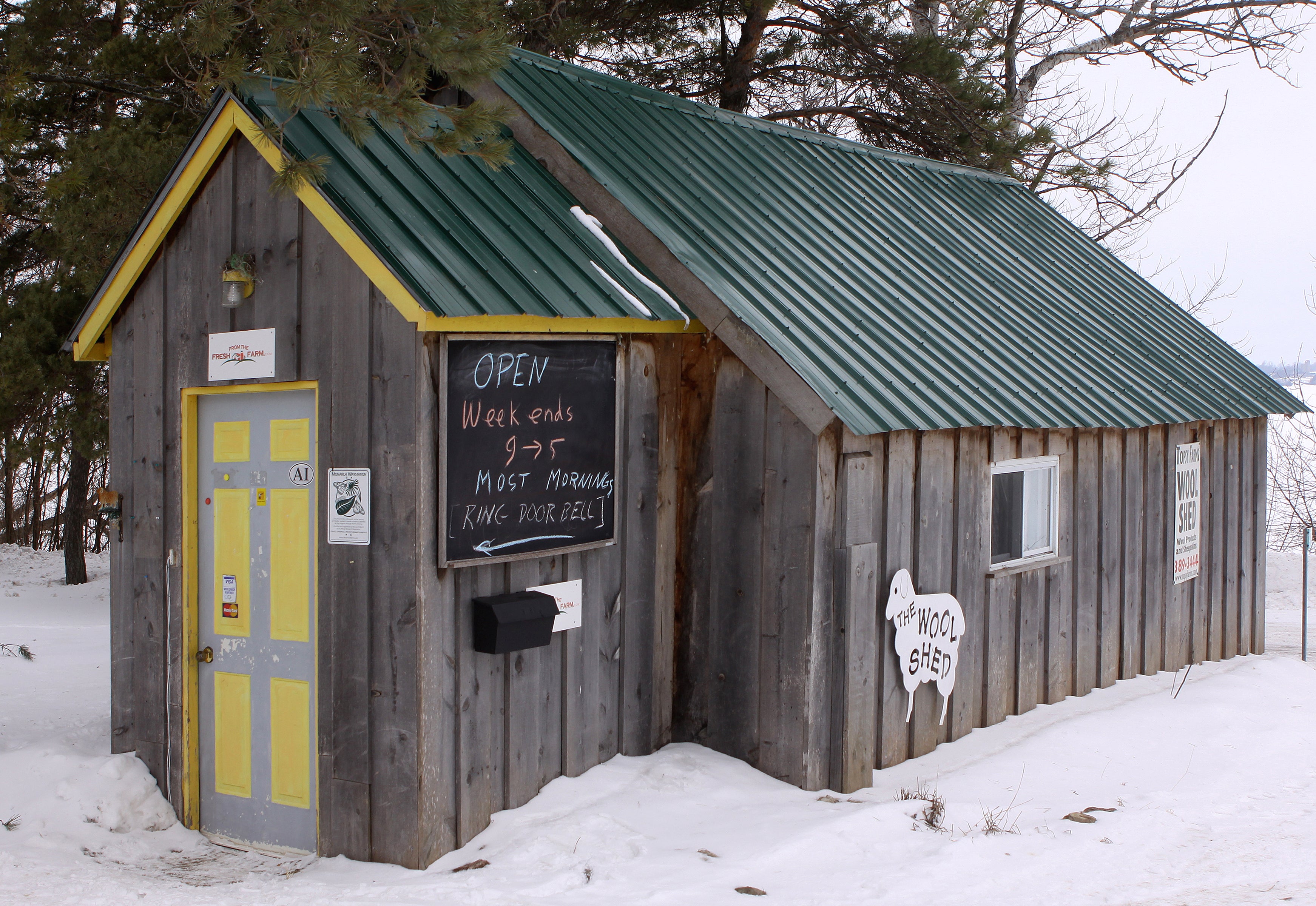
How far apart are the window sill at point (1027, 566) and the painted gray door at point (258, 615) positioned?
14.4 ft

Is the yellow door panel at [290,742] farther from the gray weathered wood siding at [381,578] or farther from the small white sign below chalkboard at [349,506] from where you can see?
the small white sign below chalkboard at [349,506]

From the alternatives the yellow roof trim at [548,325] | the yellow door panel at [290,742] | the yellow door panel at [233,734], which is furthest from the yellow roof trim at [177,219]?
the yellow door panel at [233,734]

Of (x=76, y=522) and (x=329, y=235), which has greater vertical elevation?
(x=329, y=235)

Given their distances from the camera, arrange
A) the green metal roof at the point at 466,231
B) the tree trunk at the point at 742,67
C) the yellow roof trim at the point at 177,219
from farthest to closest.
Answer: the tree trunk at the point at 742,67, the green metal roof at the point at 466,231, the yellow roof trim at the point at 177,219

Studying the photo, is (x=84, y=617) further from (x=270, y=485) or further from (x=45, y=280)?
(x=270, y=485)

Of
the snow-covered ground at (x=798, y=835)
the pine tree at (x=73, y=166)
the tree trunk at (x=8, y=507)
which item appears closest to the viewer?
the snow-covered ground at (x=798, y=835)

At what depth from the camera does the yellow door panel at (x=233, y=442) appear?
559cm

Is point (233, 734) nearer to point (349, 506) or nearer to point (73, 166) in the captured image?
point (349, 506)

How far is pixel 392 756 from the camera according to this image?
4.97 m

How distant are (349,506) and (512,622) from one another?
0.92 meters

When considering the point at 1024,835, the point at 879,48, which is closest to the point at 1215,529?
the point at 1024,835

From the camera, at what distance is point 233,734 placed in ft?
18.6

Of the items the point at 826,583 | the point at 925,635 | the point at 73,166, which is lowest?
the point at 925,635

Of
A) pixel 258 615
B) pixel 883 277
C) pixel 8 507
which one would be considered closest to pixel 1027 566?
pixel 883 277
